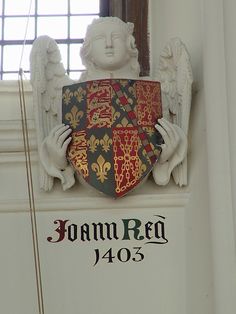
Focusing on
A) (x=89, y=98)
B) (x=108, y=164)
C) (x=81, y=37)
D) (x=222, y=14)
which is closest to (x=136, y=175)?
(x=108, y=164)

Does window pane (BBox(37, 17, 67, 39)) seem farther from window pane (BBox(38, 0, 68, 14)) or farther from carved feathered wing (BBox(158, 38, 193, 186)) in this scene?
carved feathered wing (BBox(158, 38, 193, 186))

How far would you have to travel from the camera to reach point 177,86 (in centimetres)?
354

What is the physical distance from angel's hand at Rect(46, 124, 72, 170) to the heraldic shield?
0.09ft

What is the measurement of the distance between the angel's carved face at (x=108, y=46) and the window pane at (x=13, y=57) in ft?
2.52

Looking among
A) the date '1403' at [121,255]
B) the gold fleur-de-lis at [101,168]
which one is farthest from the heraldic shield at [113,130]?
the date '1403' at [121,255]

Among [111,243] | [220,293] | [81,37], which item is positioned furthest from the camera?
[81,37]

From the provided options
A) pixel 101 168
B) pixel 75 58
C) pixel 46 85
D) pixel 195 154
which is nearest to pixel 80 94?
pixel 46 85

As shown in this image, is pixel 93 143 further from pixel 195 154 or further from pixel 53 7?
pixel 53 7

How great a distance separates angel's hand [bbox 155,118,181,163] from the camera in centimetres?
338

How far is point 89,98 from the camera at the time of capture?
344 centimetres

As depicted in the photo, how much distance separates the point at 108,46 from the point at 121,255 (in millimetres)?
805

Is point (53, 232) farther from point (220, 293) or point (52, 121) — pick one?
Result: point (220, 293)

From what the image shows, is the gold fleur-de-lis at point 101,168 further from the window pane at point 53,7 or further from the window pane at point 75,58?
the window pane at point 53,7

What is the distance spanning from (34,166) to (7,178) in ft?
0.38
